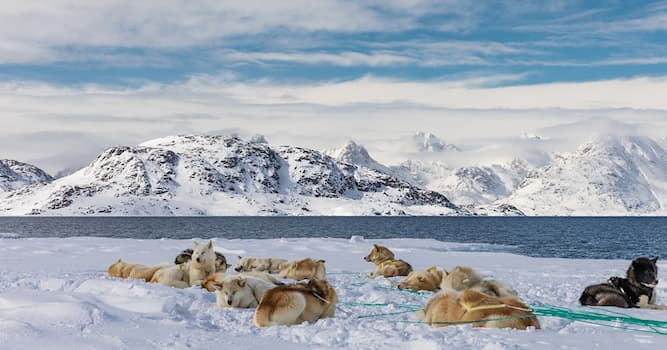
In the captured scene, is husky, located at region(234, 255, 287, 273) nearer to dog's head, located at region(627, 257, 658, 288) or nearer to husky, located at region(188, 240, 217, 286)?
husky, located at region(188, 240, 217, 286)

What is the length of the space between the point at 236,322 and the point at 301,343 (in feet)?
6.65

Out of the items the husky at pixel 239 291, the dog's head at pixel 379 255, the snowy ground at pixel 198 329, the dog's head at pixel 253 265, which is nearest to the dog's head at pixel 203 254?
the snowy ground at pixel 198 329

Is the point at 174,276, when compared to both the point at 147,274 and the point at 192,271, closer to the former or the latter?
the point at 192,271

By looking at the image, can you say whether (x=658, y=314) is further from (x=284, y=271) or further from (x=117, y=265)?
(x=117, y=265)

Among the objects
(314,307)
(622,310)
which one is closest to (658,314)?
(622,310)

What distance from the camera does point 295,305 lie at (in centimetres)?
969

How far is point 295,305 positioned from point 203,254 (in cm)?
656

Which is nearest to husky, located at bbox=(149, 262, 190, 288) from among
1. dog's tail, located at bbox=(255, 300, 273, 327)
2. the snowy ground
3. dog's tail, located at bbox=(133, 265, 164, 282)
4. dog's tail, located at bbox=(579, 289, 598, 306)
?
dog's tail, located at bbox=(133, 265, 164, 282)

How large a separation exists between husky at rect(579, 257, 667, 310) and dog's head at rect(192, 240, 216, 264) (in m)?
9.34

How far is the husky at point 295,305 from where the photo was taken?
954 centimetres

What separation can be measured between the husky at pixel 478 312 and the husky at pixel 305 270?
9.39 m

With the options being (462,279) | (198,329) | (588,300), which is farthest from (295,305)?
(588,300)

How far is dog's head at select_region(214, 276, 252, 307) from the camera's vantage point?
1117 cm

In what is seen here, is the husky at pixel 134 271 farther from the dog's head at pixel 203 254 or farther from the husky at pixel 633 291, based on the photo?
the husky at pixel 633 291
